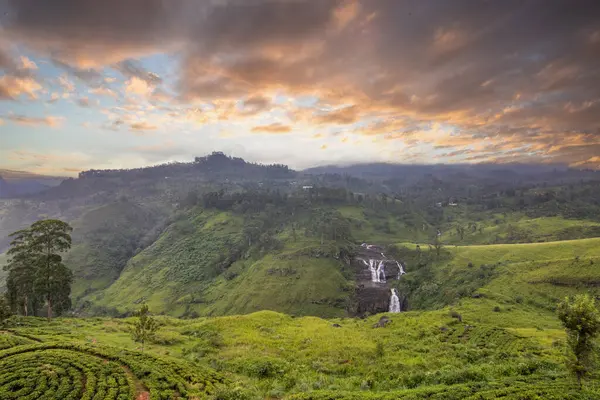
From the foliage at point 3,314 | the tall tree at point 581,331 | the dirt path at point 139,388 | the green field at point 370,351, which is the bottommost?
the green field at point 370,351

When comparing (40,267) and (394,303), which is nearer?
(40,267)

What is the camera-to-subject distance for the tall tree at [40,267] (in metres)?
60.5

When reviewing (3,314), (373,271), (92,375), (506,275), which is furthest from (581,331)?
(373,271)

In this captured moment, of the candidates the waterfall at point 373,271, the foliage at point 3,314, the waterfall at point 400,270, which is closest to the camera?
the foliage at point 3,314

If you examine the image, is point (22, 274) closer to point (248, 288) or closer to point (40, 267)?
point (40, 267)

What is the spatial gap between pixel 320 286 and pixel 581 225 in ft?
590

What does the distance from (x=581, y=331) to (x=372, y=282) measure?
12590 centimetres

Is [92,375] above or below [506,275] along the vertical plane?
above

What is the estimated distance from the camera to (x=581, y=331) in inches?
870

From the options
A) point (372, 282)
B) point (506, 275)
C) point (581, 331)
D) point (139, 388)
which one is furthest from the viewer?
point (372, 282)

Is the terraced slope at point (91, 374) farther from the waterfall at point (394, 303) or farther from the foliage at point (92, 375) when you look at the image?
the waterfall at point (394, 303)

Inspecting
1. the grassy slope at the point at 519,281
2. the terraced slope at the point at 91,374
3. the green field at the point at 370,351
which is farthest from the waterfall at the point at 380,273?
the terraced slope at the point at 91,374

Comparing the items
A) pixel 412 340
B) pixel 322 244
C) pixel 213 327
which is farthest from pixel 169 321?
pixel 322 244

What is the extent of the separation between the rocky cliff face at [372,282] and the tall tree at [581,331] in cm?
10042
